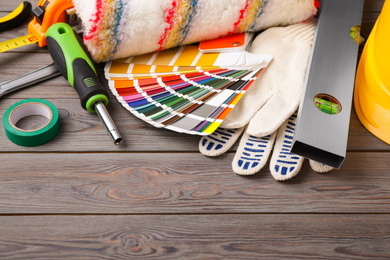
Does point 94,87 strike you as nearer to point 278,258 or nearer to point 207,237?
point 207,237

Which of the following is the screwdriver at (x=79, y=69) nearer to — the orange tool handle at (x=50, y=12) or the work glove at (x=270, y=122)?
the orange tool handle at (x=50, y=12)

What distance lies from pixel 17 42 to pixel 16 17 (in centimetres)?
11

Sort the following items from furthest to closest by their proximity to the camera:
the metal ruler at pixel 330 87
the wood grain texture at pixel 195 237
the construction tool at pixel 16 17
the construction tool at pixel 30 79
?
the construction tool at pixel 16 17, the construction tool at pixel 30 79, the metal ruler at pixel 330 87, the wood grain texture at pixel 195 237

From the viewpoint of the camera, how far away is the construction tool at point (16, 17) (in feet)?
3.73

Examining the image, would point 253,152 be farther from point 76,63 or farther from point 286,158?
point 76,63

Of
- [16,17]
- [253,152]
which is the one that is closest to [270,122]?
[253,152]

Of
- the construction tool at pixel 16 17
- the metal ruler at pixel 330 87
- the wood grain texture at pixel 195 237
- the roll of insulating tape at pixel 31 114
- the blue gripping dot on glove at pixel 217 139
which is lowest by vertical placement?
the wood grain texture at pixel 195 237

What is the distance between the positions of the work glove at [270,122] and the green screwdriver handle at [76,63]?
0.86ft

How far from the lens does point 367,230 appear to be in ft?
2.62

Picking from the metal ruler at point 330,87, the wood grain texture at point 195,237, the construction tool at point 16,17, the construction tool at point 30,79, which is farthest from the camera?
the construction tool at point 16,17

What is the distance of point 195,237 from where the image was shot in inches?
30.5

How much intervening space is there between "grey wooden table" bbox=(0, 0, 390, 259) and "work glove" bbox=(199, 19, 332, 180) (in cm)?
3

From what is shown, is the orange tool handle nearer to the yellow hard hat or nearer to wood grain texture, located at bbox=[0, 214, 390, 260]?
wood grain texture, located at bbox=[0, 214, 390, 260]

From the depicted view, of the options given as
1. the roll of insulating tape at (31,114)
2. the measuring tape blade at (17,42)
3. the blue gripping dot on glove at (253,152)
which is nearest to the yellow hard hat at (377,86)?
the blue gripping dot on glove at (253,152)
